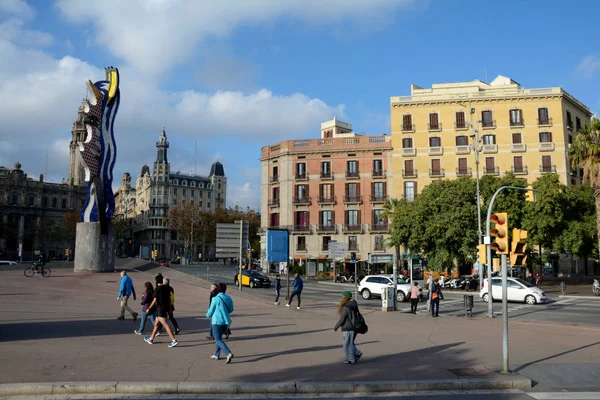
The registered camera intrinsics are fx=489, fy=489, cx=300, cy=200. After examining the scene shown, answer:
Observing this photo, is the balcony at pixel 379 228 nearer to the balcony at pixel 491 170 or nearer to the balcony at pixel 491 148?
the balcony at pixel 491 170

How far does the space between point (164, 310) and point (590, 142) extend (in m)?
31.0

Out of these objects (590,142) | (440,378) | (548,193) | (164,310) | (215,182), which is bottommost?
(440,378)

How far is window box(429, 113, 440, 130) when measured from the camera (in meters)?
56.6

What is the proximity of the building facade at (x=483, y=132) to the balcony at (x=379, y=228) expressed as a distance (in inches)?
158

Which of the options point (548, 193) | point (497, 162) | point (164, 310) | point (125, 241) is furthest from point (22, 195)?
point (164, 310)

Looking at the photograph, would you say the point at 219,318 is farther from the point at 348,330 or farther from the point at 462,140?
the point at 462,140

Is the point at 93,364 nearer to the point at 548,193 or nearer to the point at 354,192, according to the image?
the point at 548,193

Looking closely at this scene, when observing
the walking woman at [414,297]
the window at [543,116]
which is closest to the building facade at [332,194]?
the window at [543,116]

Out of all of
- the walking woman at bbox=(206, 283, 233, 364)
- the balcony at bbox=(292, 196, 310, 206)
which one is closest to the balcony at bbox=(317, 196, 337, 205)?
the balcony at bbox=(292, 196, 310, 206)

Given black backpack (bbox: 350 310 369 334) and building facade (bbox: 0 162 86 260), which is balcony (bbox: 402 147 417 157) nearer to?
black backpack (bbox: 350 310 369 334)

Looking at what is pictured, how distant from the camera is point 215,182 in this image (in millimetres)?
146125

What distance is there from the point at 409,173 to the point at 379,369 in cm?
4933

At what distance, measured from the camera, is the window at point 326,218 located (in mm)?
59438

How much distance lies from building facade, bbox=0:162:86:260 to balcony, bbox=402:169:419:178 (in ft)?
228
